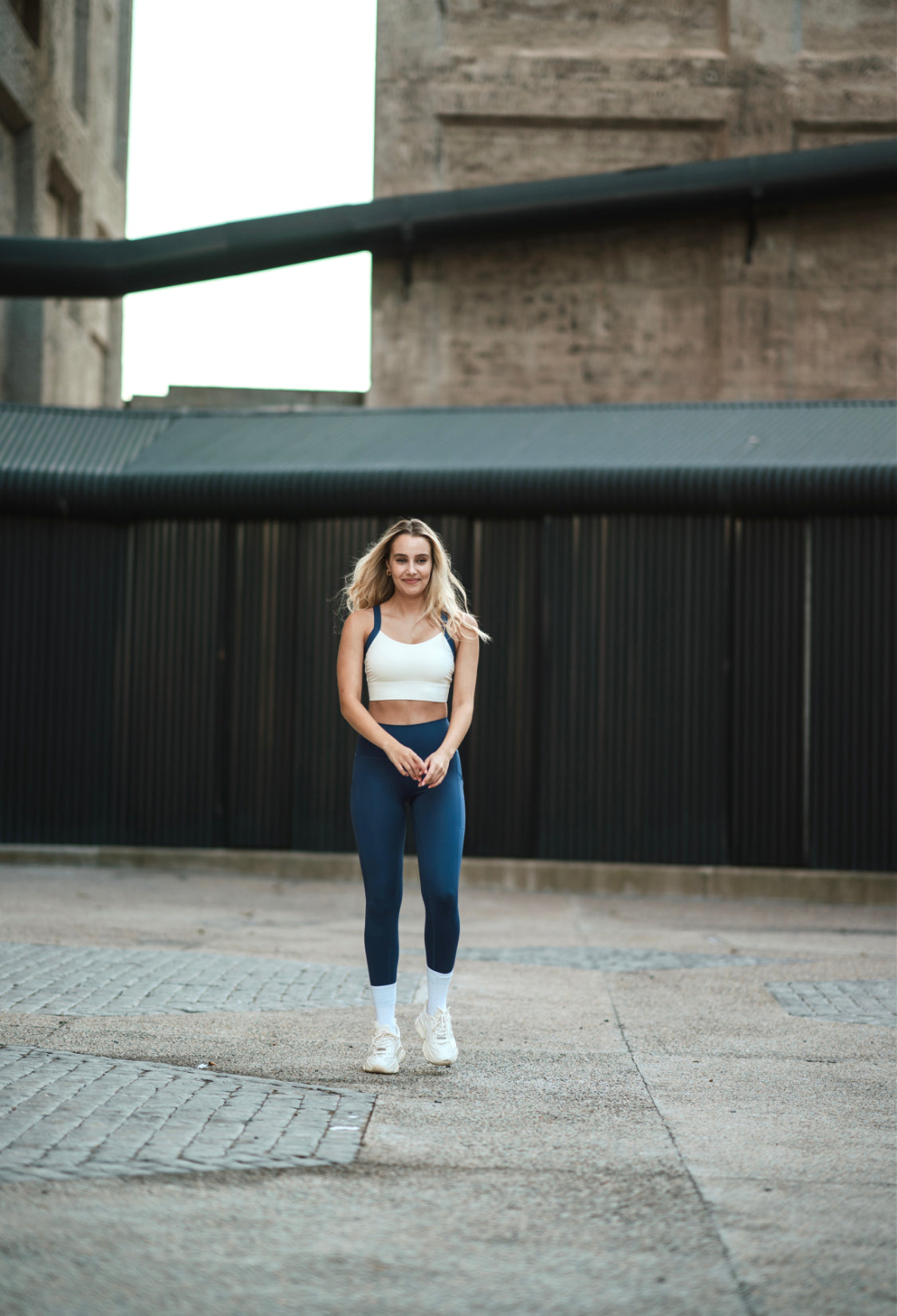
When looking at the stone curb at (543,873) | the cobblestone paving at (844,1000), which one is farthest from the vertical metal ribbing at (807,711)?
the cobblestone paving at (844,1000)

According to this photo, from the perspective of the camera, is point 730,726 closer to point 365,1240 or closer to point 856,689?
point 856,689

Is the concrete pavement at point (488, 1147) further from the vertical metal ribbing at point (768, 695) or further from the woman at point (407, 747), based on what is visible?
the vertical metal ribbing at point (768, 695)

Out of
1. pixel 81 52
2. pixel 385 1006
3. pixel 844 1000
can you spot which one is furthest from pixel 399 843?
pixel 81 52

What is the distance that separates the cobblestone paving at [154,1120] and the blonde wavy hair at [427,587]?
1.71 m

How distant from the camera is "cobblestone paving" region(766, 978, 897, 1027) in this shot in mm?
6406

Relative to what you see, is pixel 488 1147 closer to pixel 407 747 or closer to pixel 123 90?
pixel 407 747

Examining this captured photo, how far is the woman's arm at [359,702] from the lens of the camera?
480 cm

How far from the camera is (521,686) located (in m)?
13.4

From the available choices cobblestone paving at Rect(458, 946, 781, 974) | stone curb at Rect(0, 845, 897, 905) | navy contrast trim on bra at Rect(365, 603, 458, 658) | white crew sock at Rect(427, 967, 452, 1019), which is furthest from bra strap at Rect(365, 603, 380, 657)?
stone curb at Rect(0, 845, 897, 905)

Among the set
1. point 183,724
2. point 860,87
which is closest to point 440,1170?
point 183,724

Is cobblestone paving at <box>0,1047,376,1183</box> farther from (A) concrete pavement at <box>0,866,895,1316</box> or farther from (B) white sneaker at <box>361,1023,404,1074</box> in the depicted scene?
(B) white sneaker at <box>361,1023,404,1074</box>

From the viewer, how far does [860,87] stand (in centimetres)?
1970

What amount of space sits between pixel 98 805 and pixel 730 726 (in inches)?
246

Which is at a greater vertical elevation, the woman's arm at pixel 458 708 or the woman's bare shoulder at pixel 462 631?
the woman's bare shoulder at pixel 462 631
